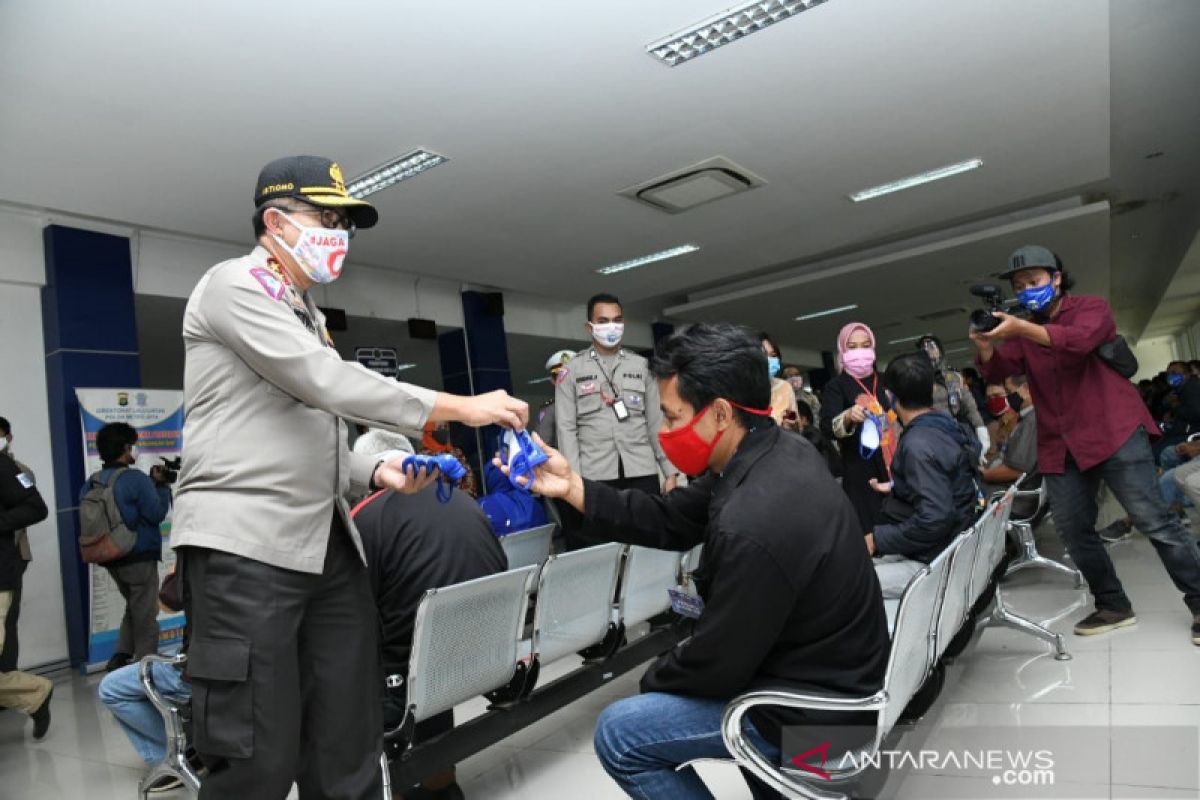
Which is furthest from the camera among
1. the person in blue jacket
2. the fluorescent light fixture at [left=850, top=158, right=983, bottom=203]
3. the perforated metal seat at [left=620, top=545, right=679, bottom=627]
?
the fluorescent light fixture at [left=850, top=158, right=983, bottom=203]

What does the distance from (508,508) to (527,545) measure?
0.75 meters

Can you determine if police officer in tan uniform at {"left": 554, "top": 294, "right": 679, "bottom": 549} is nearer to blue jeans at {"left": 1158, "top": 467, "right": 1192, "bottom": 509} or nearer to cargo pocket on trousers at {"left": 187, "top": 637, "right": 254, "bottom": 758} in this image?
cargo pocket on trousers at {"left": 187, "top": 637, "right": 254, "bottom": 758}

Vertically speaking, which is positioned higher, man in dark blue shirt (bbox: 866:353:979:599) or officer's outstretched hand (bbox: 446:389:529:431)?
officer's outstretched hand (bbox: 446:389:529:431)

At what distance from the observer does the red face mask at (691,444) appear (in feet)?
5.27

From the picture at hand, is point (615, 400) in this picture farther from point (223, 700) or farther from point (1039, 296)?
point (223, 700)

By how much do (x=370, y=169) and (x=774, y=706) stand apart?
518 centimetres

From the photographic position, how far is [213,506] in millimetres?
1521

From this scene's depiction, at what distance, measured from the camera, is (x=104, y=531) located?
4699 mm

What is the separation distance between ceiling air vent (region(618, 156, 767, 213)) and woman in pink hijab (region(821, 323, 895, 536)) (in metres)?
2.69

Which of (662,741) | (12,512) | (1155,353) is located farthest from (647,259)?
(1155,353)

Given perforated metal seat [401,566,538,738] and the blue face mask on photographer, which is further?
the blue face mask on photographer

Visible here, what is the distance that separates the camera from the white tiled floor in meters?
2.14

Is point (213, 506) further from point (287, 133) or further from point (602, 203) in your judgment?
point (602, 203)

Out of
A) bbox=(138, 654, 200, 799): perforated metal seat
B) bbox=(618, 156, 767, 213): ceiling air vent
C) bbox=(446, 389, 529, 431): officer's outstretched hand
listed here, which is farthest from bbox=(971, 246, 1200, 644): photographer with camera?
bbox=(618, 156, 767, 213): ceiling air vent
